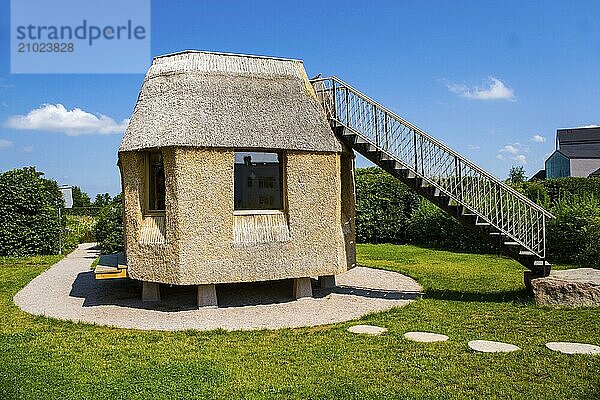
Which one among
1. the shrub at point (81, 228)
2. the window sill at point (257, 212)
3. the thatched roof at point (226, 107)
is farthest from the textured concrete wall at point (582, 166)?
the window sill at point (257, 212)

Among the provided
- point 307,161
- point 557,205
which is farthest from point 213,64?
point 557,205

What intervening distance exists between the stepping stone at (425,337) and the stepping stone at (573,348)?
1.66 metres

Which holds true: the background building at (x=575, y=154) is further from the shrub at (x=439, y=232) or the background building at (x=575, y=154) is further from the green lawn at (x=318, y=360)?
the green lawn at (x=318, y=360)

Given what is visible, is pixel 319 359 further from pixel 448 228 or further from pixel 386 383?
pixel 448 228

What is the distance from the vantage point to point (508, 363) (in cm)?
820

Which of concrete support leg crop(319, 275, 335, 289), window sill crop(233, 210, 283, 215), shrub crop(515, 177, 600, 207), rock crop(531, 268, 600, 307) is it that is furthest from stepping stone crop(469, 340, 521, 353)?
shrub crop(515, 177, 600, 207)

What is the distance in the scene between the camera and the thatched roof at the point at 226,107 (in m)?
12.3

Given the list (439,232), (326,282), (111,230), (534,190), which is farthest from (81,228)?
(534,190)

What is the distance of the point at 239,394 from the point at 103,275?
7.55m

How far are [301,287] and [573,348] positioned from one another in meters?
6.36

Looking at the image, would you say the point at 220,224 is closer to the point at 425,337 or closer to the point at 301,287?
the point at 301,287

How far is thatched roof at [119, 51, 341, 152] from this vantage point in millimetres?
12258

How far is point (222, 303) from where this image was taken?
13430 millimetres

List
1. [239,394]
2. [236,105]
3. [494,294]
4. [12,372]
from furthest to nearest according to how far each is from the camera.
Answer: [494,294] → [236,105] → [12,372] → [239,394]
